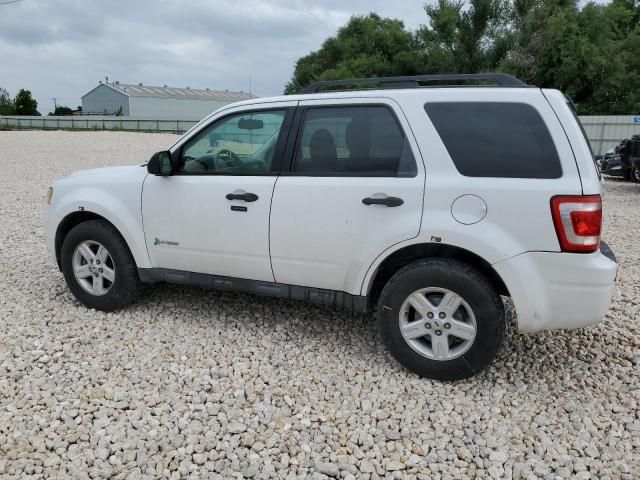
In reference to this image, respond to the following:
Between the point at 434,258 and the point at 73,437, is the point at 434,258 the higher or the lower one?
the higher one

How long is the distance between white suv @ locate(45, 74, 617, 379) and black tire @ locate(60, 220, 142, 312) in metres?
0.03

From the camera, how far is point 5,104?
61938 mm

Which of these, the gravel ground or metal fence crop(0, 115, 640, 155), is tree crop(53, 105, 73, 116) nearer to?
metal fence crop(0, 115, 640, 155)

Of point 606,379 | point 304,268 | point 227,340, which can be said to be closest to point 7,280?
point 227,340

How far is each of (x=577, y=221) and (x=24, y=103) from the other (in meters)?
72.1

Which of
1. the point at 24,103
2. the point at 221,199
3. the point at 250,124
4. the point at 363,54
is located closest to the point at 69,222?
the point at 221,199

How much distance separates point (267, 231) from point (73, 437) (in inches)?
67.1

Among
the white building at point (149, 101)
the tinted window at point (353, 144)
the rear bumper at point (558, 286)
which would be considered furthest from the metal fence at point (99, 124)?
the rear bumper at point (558, 286)

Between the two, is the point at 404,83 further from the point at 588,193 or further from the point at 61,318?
the point at 61,318

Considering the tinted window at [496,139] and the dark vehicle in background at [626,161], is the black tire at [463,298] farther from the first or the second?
the dark vehicle in background at [626,161]

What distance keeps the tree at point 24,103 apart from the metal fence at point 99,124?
740 inches

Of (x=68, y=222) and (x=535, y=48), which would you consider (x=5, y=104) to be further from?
(x=68, y=222)

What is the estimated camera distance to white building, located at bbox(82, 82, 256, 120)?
208 feet

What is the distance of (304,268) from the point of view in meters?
3.64
